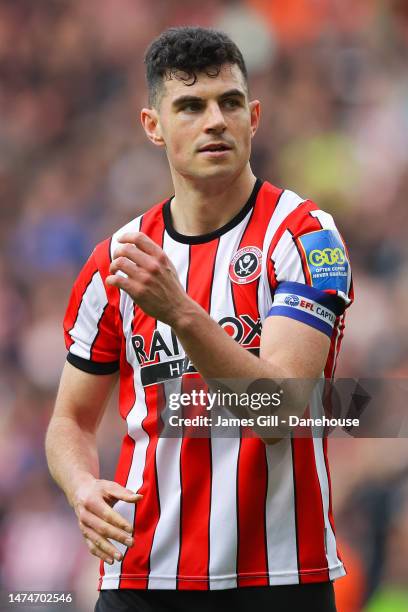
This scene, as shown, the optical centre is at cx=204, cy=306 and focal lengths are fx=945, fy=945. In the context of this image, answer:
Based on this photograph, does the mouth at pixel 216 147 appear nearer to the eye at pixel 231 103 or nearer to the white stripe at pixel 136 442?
the eye at pixel 231 103

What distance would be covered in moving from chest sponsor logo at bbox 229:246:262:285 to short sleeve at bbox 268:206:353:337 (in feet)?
0.15

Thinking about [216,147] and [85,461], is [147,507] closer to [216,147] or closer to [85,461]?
[85,461]

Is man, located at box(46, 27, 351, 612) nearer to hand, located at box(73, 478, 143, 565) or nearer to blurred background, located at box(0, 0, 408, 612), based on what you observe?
hand, located at box(73, 478, 143, 565)

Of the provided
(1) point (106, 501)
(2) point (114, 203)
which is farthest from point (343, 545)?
(1) point (106, 501)

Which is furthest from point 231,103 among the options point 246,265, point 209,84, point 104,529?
point 104,529

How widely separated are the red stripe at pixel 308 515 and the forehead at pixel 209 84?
3.10 ft

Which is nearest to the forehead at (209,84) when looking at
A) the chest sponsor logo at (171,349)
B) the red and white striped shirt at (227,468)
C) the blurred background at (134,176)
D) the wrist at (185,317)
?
the red and white striped shirt at (227,468)

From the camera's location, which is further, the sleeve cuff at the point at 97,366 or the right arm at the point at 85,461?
the sleeve cuff at the point at 97,366

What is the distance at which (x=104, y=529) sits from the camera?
221 centimetres

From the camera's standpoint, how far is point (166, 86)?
262 cm

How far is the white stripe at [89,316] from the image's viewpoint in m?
2.66

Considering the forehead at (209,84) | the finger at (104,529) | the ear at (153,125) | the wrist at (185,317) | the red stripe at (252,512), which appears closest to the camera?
the wrist at (185,317)

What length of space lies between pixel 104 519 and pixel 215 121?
1040 millimetres

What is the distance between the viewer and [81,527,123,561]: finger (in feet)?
7.20
